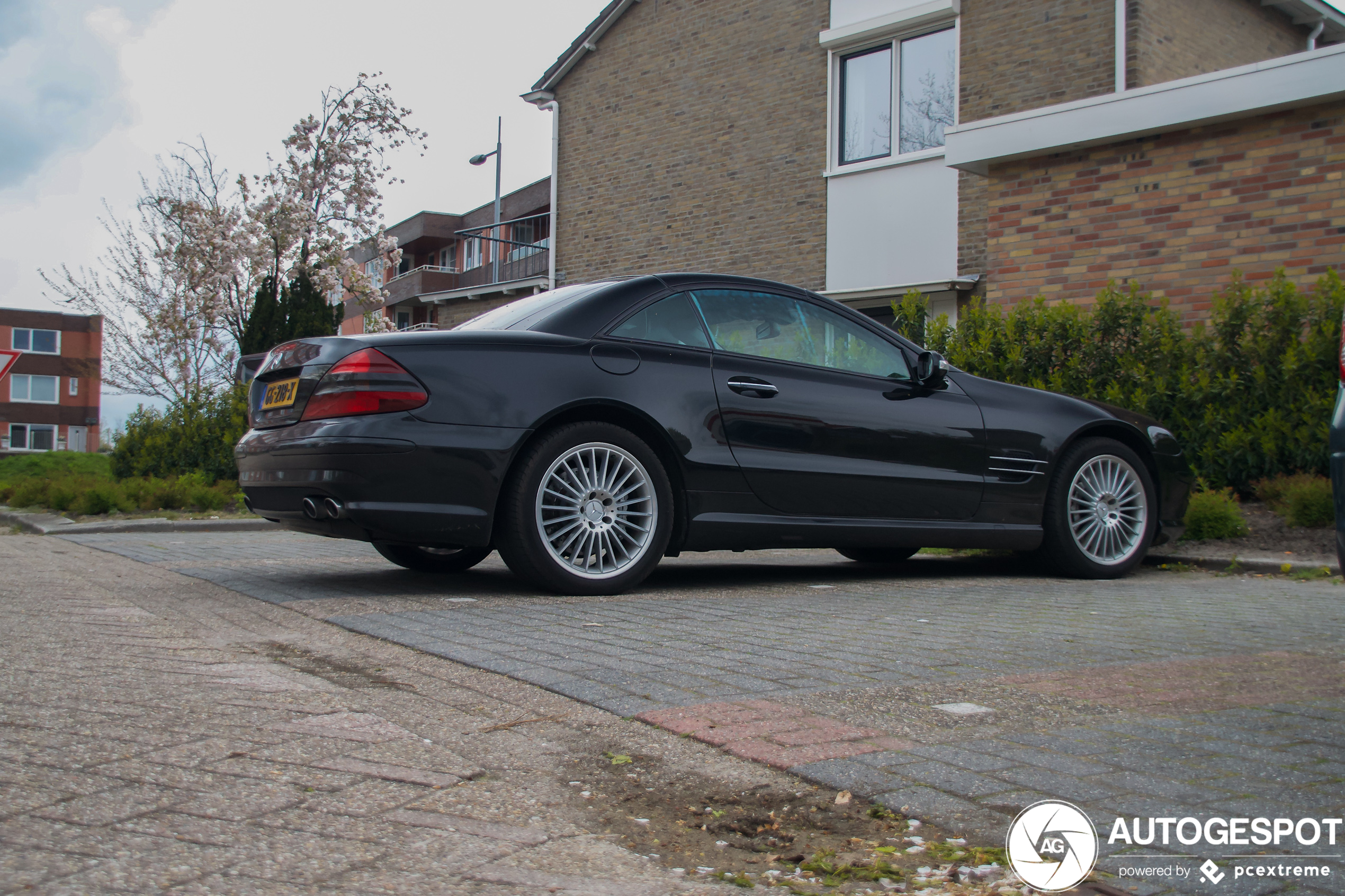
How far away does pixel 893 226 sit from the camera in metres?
15.4

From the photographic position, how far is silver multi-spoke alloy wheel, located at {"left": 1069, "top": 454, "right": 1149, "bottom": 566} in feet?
21.5

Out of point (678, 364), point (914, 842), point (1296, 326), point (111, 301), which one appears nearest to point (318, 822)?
point (914, 842)

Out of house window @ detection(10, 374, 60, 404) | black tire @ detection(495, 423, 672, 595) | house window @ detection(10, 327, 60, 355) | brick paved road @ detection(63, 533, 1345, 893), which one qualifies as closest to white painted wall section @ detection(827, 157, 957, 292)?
brick paved road @ detection(63, 533, 1345, 893)

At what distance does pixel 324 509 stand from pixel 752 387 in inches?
82.5

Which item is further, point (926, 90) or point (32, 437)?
point (32, 437)

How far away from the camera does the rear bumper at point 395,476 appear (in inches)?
184

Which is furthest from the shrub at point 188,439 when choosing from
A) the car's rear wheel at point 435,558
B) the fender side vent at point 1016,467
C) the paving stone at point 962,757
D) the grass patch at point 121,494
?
the paving stone at point 962,757

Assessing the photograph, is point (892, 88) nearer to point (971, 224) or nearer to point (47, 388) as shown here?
point (971, 224)

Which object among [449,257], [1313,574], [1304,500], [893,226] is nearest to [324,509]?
[1313,574]

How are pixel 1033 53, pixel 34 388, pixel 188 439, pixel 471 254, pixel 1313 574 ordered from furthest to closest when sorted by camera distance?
pixel 34 388 → pixel 471 254 → pixel 1033 53 → pixel 188 439 → pixel 1313 574

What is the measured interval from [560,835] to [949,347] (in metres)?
8.19

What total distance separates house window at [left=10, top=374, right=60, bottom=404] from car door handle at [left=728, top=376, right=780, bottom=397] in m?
72.9

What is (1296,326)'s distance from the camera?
315 inches

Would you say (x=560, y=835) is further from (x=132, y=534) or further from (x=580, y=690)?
(x=132, y=534)
